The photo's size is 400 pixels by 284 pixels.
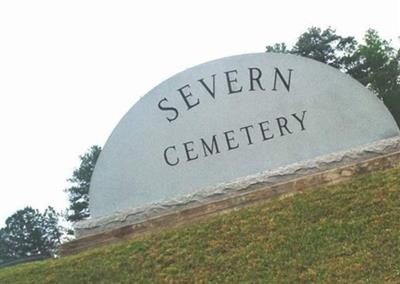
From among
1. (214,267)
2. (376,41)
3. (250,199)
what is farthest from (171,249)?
(376,41)

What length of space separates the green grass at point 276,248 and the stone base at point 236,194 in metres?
0.36

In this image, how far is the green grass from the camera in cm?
557

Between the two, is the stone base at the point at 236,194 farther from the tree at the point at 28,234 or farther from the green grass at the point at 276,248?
the tree at the point at 28,234

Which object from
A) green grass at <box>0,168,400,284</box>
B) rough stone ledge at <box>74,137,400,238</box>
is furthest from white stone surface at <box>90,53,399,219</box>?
green grass at <box>0,168,400,284</box>

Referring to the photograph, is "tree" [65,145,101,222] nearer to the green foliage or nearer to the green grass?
the green foliage

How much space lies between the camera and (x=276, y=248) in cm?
623

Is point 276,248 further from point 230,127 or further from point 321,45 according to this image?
point 321,45

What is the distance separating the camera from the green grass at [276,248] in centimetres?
557

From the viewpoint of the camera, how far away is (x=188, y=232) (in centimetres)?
731

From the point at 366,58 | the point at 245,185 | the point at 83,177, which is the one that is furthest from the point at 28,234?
the point at 245,185

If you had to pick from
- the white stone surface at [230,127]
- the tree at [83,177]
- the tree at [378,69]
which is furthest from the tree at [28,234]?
the white stone surface at [230,127]

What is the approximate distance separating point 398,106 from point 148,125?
23386 mm

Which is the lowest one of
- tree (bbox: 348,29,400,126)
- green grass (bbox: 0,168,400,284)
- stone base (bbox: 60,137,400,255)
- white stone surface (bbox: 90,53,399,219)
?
green grass (bbox: 0,168,400,284)

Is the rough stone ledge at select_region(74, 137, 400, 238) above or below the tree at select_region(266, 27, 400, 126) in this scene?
below
